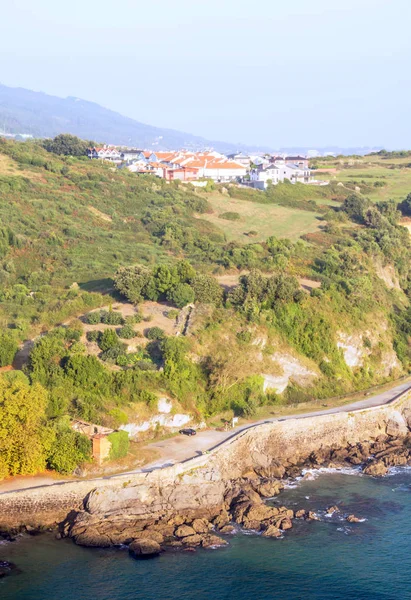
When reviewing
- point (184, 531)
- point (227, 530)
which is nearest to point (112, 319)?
point (184, 531)

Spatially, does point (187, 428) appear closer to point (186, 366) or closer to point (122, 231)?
point (186, 366)

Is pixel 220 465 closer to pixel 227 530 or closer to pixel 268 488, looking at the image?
pixel 268 488

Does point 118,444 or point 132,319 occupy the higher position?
point 132,319

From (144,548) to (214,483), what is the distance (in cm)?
618

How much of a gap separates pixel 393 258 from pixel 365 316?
17.7 m

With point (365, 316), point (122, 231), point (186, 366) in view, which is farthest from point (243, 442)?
point (122, 231)

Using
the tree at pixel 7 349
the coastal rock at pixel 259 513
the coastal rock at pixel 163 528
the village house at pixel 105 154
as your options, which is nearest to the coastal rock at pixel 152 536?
the coastal rock at pixel 163 528

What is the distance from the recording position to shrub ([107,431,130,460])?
35406 mm

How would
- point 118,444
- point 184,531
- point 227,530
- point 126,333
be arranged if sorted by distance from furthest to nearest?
point 126,333
point 118,444
point 227,530
point 184,531

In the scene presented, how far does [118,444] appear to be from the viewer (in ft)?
117

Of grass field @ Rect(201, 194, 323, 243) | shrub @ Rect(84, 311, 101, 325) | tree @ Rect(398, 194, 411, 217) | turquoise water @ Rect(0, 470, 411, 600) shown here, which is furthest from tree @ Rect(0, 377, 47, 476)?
tree @ Rect(398, 194, 411, 217)

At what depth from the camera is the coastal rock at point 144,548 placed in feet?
97.3

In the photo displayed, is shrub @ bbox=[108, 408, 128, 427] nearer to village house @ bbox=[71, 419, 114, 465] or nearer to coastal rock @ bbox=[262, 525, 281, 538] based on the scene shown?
village house @ bbox=[71, 419, 114, 465]

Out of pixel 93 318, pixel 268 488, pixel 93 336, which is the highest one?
pixel 93 318
